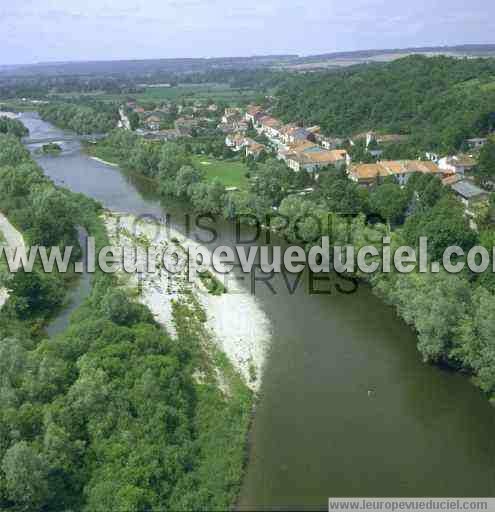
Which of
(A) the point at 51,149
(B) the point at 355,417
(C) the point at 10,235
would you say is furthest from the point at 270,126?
(B) the point at 355,417

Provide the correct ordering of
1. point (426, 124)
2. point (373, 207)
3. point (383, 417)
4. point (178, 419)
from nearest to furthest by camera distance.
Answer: point (178, 419)
point (383, 417)
point (373, 207)
point (426, 124)

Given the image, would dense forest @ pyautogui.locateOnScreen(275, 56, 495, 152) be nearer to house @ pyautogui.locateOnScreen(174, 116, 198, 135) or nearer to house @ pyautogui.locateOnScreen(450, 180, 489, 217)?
house @ pyautogui.locateOnScreen(450, 180, 489, 217)

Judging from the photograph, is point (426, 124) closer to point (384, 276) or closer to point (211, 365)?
point (384, 276)

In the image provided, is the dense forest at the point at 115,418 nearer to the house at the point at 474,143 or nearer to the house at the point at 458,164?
the house at the point at 458,164

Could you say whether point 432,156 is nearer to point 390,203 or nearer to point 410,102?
point 390,203

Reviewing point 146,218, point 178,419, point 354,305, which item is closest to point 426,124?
point 146,218

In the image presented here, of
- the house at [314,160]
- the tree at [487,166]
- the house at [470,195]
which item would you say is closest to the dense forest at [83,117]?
the house at [314,160]
